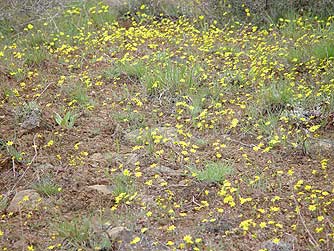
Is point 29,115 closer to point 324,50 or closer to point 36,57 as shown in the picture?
point 36,57

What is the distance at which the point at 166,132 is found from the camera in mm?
4445

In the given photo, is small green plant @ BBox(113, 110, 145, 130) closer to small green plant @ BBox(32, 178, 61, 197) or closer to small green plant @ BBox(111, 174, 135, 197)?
small green plant @ BBox(111, 174, 135, 197)

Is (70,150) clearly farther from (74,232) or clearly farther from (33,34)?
(33,34)

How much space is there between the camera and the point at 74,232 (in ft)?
11.0

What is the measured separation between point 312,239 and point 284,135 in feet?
3.85

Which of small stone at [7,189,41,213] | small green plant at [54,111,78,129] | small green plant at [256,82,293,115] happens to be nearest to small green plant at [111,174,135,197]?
small stone at [7,189,41,213]

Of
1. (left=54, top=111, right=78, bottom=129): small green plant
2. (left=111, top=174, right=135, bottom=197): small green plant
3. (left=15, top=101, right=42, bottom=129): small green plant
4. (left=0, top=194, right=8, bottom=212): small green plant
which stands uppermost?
(left=15, top=101, right=42, bottom=129): small green plant

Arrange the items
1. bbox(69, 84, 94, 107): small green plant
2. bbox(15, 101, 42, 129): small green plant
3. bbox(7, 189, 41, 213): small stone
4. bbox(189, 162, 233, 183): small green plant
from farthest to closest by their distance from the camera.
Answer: bbox(69, 84, 94, 107): small green plant → bbox(15, 101, 42, 129): small green plant → bbox(189, 162, 233, 183): small green plant → bbox(7, 189, 41, 213): small stone

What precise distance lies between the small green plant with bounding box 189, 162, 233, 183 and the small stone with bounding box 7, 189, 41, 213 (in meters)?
1.04

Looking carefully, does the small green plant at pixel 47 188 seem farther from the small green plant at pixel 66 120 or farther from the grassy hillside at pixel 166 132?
the small green plant at pixel 66 120

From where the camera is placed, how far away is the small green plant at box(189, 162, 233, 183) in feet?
12.5

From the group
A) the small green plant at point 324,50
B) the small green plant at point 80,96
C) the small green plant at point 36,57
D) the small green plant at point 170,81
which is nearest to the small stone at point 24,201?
the small green plant at point 80,96

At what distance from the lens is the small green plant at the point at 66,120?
462 cm

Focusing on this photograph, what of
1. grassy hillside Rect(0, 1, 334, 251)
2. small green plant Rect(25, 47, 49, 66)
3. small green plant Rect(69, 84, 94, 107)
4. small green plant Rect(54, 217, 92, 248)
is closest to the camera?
small green plant Rect(54, 217, 92, 248)
